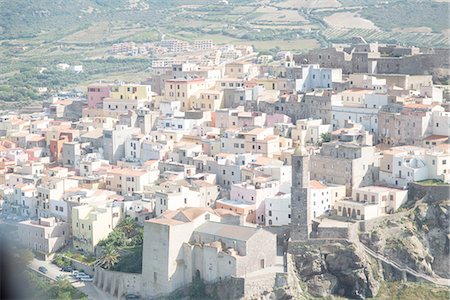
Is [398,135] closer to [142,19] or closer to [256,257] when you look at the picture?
[256,257]

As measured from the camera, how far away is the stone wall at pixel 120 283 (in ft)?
78.4

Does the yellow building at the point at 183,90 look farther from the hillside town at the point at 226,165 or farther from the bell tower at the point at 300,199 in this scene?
the bell tower at the point at 300,199

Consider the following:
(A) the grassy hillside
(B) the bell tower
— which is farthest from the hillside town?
(A) the grassy hillside

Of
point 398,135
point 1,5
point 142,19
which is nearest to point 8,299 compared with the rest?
point 398,135

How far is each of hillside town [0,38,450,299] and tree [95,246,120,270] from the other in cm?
7

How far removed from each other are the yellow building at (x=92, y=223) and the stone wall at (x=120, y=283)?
60.6 inches

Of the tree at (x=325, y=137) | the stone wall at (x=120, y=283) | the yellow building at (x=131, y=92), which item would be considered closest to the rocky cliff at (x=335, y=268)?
the stone wall at (x=120, y=283)

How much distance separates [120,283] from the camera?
78.7 ft

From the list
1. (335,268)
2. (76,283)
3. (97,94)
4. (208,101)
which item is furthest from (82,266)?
(97,94)

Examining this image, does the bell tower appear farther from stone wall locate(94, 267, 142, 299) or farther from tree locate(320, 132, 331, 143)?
tree locate(320, 132, 331, 143)

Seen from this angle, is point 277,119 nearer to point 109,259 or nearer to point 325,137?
point 325,137

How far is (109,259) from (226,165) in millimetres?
4674

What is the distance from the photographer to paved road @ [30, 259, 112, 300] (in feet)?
78.7

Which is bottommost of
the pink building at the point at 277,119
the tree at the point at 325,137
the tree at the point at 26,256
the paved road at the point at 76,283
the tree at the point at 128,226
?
the paved road at the point at 76,283
